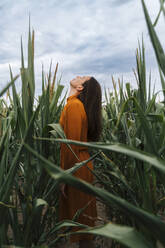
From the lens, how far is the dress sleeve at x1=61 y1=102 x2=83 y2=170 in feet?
4.37

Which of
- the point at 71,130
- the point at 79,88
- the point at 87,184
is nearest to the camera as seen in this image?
the point at 87,184

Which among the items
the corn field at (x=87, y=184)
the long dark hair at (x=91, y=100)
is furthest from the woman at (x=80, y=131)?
the corn field at (x=87, y=184)

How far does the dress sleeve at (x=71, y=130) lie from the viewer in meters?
1.33

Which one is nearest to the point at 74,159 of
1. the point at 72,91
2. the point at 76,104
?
the point at 76,104

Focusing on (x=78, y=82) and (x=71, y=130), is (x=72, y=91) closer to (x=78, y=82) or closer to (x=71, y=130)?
(x=78, y=82)

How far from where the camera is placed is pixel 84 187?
382 millimetres

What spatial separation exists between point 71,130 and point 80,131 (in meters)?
0.05

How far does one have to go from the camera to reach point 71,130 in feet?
4.38

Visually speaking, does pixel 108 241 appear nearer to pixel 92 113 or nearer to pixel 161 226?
pixel 92 113

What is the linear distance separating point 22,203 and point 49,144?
37cm

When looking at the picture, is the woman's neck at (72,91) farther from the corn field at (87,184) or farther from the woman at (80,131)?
the corn field at (87,184)

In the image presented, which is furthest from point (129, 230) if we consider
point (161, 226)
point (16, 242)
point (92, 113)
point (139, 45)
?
point (92, 113)

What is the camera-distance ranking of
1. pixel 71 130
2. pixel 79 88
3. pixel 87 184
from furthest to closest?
1. pixel 79 88
2. pixel 71 130
3. pixel 87 184

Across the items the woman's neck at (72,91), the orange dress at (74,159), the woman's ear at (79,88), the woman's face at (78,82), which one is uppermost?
the woman's face at (78,82)
